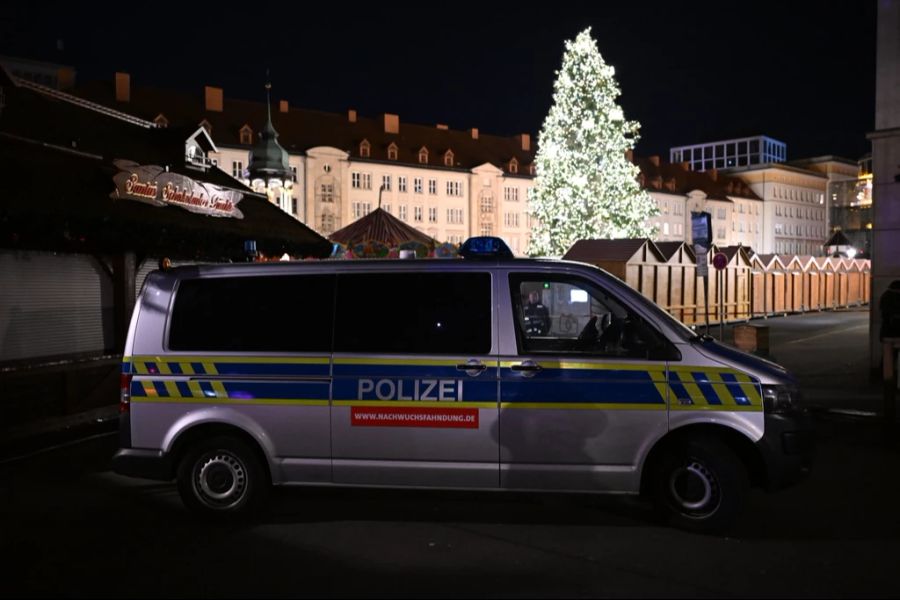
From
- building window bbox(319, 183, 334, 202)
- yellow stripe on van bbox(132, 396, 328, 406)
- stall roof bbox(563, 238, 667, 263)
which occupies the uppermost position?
building window bbox(319, 183, 334, 202)

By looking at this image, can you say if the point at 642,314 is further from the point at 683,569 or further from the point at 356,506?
the point at 356,506

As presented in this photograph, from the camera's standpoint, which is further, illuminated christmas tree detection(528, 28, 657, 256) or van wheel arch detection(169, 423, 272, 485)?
illuminated christmas tree detection(528, 28, 657, 256)

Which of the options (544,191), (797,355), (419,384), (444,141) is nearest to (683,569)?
(419,384)

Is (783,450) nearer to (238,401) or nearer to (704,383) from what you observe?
(704,383)

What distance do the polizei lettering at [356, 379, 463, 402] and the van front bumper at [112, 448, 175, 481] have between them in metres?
1.71

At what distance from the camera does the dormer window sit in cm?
6366

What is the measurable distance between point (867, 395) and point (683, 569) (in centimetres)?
980

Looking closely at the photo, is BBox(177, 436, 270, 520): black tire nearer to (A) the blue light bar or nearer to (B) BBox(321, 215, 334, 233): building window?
(A) the blue light bar

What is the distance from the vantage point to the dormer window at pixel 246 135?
6366 centimetres

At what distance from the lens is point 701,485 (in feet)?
20.0

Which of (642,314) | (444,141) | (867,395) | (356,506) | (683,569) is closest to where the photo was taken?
(683,569)

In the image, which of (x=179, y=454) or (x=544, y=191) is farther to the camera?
(x=544, y=191)

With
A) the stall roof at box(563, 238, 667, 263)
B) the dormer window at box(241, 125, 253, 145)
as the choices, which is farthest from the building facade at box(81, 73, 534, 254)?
the stall roof at box(563, 238, 667, 263)

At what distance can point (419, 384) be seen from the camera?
6.16 metres
